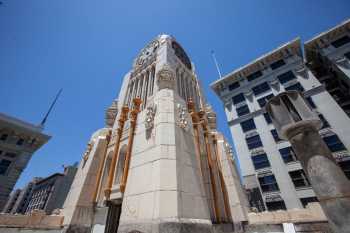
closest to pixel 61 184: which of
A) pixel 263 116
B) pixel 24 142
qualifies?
pixel 24 142

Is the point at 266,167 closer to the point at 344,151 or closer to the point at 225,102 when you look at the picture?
the point at 344,151

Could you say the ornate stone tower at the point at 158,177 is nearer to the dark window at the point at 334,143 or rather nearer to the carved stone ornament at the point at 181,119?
the carved stone ornament at the point at 181,119

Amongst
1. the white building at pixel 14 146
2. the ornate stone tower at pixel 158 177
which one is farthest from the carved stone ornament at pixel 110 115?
the white building at pixel 14 146

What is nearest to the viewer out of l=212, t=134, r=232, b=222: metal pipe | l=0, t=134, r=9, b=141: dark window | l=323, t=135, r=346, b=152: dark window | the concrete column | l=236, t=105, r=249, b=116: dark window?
the concrete column

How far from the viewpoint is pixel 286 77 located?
3164 centimetres

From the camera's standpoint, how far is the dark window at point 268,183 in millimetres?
23597

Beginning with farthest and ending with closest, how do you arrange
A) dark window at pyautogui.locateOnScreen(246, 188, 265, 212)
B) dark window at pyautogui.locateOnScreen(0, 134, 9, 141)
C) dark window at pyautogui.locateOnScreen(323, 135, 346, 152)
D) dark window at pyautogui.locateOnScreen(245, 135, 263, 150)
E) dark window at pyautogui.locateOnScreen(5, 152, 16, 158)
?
Answer: dark window at pyautogui.locateOnScreen(0, 134, 9, 141), dark window at pyautogui.locateOnScreen(5, 152, 16, 158), dark window at pyautogui.locateOnScreen(245, 135, 263, 150), dark window at pyautogui.locateOnScreen(246, 188, 265, 212), dark window at pyautogui.locateOnScreen(323, 135, 346, 152)

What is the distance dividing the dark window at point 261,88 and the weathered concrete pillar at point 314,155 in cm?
3262

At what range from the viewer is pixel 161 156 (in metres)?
6.38

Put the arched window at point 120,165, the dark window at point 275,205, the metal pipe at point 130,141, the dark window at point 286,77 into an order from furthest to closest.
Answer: the dark window at point 286,77 < the dark window at point 275,205 < the arched window at point 120,165 < the metal pipe at point 130,141

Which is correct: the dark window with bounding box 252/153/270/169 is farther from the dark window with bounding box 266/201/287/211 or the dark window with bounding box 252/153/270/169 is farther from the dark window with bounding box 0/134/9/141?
the dark window with bounding box 0/134/9/141

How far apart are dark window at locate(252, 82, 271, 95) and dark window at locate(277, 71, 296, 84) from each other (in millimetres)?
2532

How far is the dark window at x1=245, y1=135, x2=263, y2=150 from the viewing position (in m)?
28.2

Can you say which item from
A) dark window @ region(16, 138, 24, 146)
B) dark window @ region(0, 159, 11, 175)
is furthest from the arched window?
dark window @ region(16, 138, 24, 146)
